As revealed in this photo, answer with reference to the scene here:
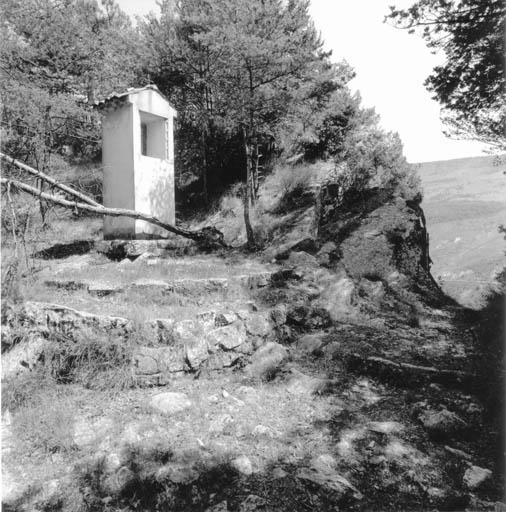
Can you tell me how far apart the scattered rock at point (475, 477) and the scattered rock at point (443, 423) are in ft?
1.54

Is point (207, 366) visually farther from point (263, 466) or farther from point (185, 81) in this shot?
point (185, 81)

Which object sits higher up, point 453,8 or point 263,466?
point 453,8

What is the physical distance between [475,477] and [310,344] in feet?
9.85

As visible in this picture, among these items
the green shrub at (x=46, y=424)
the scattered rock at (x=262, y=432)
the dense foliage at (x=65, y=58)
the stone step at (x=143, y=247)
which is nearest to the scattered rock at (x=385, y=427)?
the scattered rock at (x=262, y=432)

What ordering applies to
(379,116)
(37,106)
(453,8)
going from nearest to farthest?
(453,8) < (37,106) < (379,116)

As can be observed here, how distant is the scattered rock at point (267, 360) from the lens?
5184 millimetres

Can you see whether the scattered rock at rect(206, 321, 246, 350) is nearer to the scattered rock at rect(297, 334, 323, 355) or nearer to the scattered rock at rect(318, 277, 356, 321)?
the scattered rock at rect(297, 334, 323, 355)

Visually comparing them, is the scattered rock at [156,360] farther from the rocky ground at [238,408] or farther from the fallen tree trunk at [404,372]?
the fallen tree trunk at [404,372]

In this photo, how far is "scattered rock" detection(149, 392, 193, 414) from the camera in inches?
164

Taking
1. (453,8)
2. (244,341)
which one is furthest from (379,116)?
(244,341)

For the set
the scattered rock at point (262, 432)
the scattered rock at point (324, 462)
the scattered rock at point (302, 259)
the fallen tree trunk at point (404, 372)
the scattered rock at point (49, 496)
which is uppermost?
the scattered rock at point (302, 259)

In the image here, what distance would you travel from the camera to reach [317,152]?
598 inches

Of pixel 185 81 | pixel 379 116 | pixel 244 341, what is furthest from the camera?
pixel 379 116

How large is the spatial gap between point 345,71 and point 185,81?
257 inches
